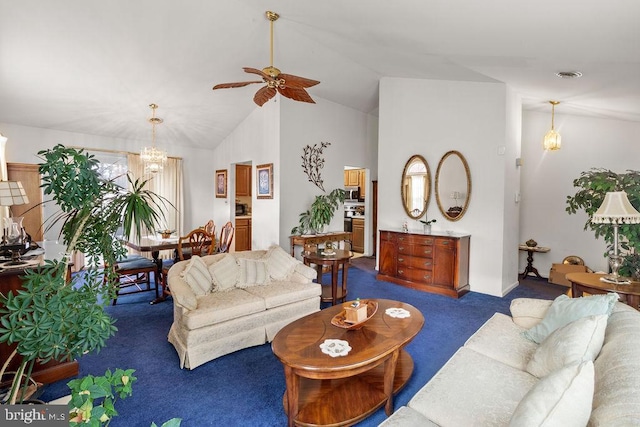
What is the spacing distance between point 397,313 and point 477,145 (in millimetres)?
3214

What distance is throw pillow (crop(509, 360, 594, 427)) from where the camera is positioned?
3.40ft

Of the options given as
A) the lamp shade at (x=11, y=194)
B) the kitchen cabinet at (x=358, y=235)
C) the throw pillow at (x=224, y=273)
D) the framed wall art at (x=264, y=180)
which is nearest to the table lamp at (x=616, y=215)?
the throw pillow at (x=224, y=273)

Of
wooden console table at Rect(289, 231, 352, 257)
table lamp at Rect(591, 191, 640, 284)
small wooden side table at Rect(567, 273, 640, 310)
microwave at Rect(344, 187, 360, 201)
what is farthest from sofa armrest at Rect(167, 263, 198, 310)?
microwave at Rect(344, 187, 360, 201)

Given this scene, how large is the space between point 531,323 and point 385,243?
9.74 feet

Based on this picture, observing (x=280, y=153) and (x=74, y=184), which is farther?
(x=280, y=153)

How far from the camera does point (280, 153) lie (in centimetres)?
564

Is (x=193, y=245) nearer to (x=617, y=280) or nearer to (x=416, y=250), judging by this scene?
(x=416, y=250)

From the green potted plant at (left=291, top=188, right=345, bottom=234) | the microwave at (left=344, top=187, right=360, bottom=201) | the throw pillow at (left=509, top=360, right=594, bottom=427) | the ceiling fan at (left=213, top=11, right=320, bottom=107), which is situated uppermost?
the ceiling fan at (left=213, top=11, right=320, bottom=107)

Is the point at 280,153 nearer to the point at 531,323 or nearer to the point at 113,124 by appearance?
the point at 113,124

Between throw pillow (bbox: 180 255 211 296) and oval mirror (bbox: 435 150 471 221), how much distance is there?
363 centimetres

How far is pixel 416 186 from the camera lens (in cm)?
537

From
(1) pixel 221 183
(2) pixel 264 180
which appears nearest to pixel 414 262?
(2) pixel 264 180

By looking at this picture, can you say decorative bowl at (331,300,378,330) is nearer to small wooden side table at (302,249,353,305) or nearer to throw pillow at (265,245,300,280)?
throw pillow at (265,245,300,280)

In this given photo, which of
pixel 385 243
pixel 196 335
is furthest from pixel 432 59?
pixel 196 335
